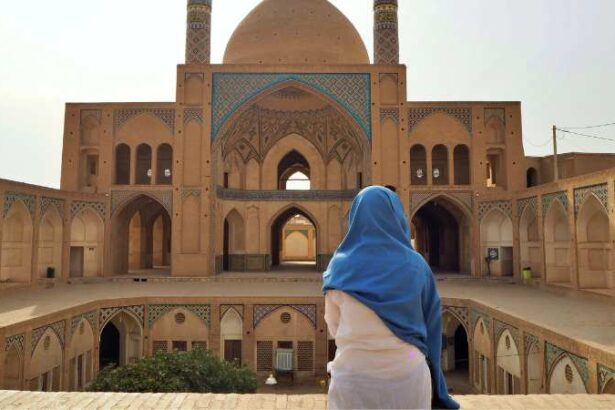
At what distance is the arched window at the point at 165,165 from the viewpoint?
15.2 m

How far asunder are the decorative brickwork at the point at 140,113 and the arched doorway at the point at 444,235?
823 cm

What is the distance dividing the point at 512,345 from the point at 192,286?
763cm

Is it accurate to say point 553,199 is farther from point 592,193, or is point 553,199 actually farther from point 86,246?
point 86,246

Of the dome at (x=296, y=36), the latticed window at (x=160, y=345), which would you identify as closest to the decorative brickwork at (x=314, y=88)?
the dome at (x=296, y=36)

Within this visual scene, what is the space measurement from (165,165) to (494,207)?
32.2 ft

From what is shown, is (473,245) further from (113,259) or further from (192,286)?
(113,259)

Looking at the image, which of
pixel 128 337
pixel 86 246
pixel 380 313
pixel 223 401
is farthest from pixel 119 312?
pixel 380 313

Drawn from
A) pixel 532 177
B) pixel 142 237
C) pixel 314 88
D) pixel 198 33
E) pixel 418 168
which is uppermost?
pixel 198 33

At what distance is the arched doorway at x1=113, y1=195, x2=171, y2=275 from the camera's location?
14.6 meters

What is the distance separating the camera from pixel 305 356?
1051 cm

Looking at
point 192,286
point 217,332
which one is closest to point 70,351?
point 217,332

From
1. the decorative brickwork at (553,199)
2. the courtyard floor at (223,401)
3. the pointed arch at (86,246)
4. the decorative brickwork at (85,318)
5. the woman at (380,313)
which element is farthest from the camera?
the pointed arch at (86,246)

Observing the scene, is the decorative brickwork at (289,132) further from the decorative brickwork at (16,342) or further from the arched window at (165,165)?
the decorative brickwork at (16,342)

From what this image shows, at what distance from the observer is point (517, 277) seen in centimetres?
1298
